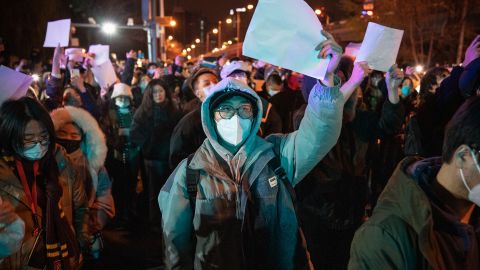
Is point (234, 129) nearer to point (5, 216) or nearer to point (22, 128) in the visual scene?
point (5, 216)

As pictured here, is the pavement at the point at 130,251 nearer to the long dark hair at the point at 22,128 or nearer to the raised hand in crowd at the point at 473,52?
the long dark hair at the point at 22,128

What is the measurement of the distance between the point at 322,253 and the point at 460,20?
26.1m

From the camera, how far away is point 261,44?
2.33m

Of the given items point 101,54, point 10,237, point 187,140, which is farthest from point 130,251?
point 101,54

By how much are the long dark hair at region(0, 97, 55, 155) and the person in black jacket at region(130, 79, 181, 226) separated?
10.2 feet

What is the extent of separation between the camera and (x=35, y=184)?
3078 millimetres

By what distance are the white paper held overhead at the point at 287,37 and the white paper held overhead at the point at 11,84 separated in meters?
2.02

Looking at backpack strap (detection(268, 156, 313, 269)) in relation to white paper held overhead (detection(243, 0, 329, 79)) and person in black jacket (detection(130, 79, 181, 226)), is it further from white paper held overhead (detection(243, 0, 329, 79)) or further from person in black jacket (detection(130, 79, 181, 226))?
person in black jacket (detection(130, 79, 181, 226))

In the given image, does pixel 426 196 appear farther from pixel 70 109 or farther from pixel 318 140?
pixel 70 109

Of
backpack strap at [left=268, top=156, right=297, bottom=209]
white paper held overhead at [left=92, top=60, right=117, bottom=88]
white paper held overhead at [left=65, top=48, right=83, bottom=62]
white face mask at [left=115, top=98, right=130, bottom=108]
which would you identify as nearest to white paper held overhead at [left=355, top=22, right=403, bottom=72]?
backpack strap at [left=268, top=156, right=297, bottom=209]

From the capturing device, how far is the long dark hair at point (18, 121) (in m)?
3.03

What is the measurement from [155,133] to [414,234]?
4.91 m

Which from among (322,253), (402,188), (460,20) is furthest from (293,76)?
(460,20)

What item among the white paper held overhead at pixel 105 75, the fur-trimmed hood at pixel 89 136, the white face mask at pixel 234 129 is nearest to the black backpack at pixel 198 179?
the white face mask at pixel 234 129
